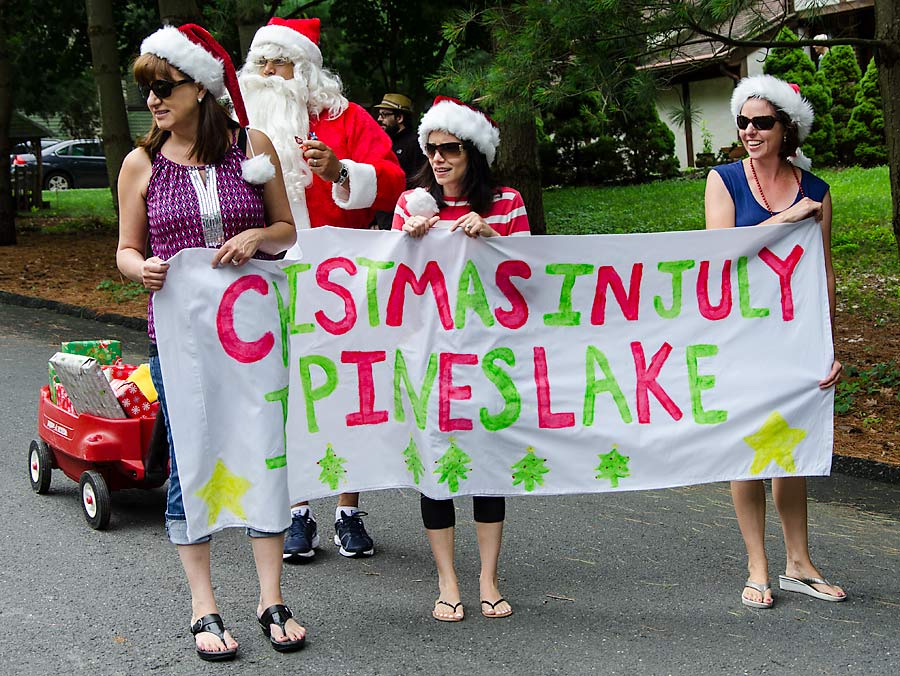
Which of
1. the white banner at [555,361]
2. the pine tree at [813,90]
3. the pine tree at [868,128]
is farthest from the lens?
the pine tree at [813,90]

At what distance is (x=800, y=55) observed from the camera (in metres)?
23.7

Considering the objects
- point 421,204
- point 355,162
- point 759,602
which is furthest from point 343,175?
point 759,602

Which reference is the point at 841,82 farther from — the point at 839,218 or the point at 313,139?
the point at 313,139

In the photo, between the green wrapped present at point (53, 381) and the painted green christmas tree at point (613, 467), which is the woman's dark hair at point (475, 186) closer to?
the painted green christmas tree at point (613, 467)

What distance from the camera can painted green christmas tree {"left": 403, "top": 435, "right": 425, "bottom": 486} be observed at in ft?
14.5

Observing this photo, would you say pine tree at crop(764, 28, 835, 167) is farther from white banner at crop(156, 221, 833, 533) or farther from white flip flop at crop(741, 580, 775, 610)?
white flip flop at crop(741, 580, 775, 610)

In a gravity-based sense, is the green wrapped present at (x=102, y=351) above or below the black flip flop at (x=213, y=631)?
above

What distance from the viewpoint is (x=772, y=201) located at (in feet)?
14.8

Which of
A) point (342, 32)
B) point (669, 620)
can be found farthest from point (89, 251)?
point (669, 620)

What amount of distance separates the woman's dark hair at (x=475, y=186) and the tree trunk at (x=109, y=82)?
11512 mm

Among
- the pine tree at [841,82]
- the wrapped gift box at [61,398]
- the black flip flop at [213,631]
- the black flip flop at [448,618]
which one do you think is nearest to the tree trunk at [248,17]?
the wrapped gift box at [61,398]

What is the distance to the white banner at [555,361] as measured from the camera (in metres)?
4.40

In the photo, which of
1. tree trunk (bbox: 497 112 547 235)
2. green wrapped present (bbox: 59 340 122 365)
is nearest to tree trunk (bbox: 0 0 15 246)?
tree trunk (bbox: 497 112 547 235)

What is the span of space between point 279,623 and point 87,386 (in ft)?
6.65
